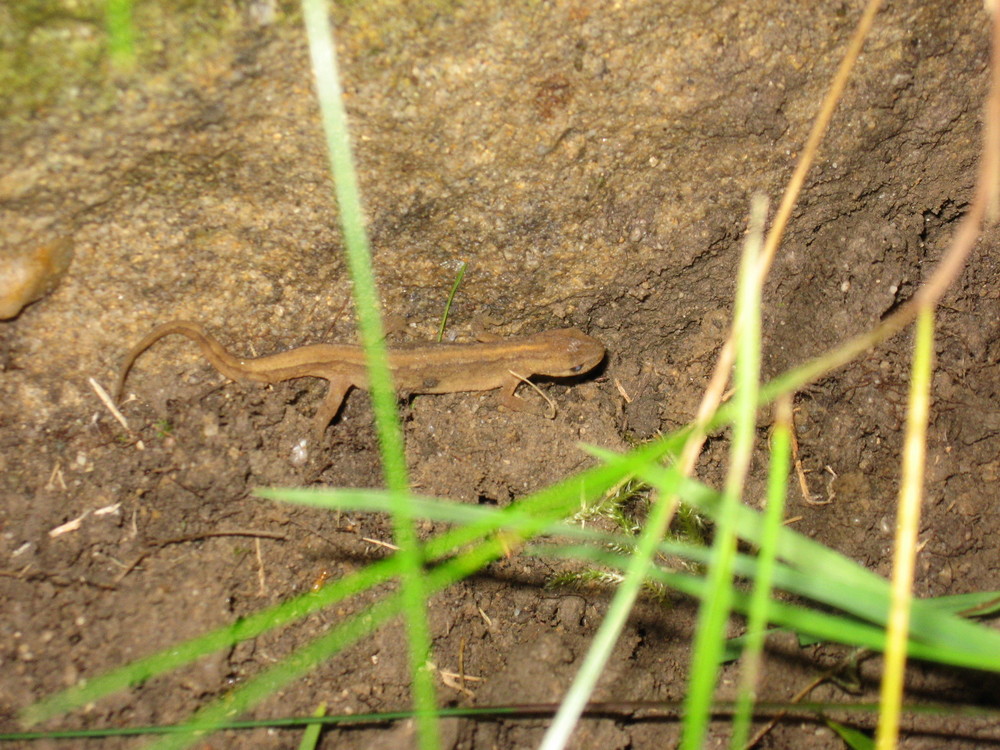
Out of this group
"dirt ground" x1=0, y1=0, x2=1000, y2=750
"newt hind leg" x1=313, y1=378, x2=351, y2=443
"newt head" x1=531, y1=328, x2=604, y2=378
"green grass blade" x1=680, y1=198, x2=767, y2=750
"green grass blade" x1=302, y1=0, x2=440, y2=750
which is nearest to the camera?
"green grass blade" x1=680, y1=198, x2=767, y2=750

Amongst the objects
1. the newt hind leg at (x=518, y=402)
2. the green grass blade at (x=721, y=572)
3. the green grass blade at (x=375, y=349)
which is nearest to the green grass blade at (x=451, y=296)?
the green grass blade at (x=375, y=349)

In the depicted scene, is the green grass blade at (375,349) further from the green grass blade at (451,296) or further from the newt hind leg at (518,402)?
the newt hind leg at (518,402)

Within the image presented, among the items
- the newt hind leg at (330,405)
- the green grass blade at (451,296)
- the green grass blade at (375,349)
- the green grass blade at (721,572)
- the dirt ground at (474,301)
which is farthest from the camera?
the newt hind leg at (330,405)

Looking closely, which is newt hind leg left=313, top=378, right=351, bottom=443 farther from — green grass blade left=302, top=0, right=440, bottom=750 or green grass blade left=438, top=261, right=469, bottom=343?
green grass blade left=438, top=261, right=469, bottom=343

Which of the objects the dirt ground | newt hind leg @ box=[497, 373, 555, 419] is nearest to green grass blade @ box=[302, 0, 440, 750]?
the dirt ground

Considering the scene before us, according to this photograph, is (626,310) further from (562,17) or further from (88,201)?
(88,201)

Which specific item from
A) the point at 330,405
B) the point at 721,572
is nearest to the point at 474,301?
the point at 330,405

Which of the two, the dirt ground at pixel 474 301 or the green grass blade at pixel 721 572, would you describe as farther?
the dirt ground at pixel 474 301

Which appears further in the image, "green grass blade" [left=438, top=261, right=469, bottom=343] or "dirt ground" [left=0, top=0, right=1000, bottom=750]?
"green grass blade" [left=438, top=261, right=469, bottom=343]
